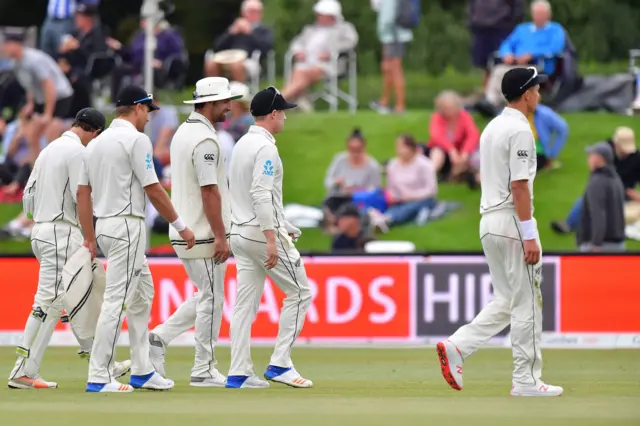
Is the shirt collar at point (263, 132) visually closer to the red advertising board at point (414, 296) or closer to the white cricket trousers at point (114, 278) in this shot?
the white cricket trousers at point (114, 278)

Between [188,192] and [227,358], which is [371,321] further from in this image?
[188,192]

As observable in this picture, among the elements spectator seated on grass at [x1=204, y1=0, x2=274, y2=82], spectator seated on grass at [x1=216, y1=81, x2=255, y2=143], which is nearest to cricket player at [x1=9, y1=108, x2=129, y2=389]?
spectator seated on grass at [x1=216, y1=81, x2=255, y2=143]

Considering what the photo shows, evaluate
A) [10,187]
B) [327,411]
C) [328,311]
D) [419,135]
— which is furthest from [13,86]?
[327,411]

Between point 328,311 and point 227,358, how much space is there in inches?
79.5

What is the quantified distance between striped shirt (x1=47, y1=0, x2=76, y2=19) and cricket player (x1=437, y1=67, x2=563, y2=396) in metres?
13.5

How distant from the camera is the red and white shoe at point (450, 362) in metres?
11.0

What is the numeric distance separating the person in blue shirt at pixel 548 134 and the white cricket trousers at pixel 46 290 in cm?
1015

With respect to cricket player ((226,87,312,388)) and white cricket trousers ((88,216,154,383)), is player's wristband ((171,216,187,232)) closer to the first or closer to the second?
white cricket trousers ((88,216,154,383))

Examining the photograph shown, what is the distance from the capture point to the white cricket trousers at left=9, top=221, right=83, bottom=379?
1194cm

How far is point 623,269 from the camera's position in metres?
16.5

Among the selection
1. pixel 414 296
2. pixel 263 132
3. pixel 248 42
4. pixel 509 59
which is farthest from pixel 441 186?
pixel 263 132

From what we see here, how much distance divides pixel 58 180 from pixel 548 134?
36.4ft

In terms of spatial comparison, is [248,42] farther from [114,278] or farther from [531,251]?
[531,251]

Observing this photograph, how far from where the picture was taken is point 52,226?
11938mm
